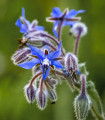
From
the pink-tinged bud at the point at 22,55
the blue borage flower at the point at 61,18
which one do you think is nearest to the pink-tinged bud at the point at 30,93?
the pink-tinged bud at the point at 22,55

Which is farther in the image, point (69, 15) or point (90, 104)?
point (69, 15)

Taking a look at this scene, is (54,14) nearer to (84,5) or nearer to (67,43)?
(67,43)

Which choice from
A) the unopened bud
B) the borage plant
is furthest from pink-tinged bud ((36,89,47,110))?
the unopened bud

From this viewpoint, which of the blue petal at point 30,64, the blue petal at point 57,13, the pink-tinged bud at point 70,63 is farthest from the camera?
the blue petal at point 57,13

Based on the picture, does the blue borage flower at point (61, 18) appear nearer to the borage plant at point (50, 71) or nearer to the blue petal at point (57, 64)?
the borage plant at point (50, 71)

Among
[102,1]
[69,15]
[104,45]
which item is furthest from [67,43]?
[69,15]

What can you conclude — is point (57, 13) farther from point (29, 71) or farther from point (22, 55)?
point (29, 71)

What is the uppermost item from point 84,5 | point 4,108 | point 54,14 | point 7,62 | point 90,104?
point 84,5

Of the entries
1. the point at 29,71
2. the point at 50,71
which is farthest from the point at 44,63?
the point at 29,71
